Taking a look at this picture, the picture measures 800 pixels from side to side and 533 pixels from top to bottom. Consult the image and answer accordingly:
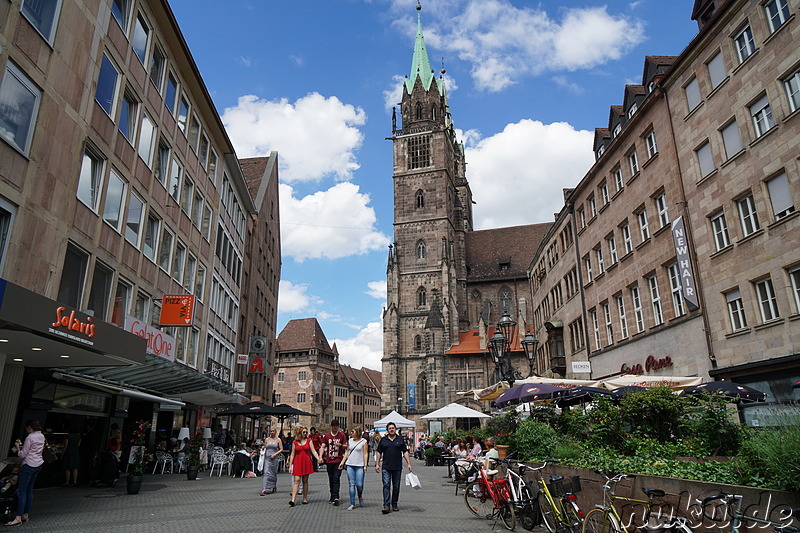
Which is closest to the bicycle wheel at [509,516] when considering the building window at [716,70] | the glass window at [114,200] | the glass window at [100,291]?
the glass window at [100,291]

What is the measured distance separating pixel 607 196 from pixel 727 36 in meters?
9.60

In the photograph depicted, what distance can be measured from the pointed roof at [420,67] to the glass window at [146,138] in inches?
2453

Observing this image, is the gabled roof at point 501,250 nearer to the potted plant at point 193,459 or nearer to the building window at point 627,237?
the building window at point 627,237

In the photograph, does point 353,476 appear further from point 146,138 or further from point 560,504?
point 146,138

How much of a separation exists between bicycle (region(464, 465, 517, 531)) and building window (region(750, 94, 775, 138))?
12289mm

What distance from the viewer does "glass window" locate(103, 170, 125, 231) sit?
→ 15.5 m

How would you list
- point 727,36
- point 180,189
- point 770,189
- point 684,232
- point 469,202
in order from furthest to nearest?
1. point 469,202
2. point 180,189
3. point 684,232
4. point 727,36
5. point 770,189

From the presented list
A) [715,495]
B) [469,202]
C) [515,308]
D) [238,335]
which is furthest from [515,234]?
[715,495]

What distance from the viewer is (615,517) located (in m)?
6.75

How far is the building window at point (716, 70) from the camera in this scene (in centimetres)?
1733

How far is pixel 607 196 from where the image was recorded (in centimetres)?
2586

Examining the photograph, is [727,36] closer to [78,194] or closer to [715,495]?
[715,495]

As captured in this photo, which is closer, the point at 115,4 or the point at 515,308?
the point at 115,4

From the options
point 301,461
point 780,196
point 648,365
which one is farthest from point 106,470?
point 780,196
